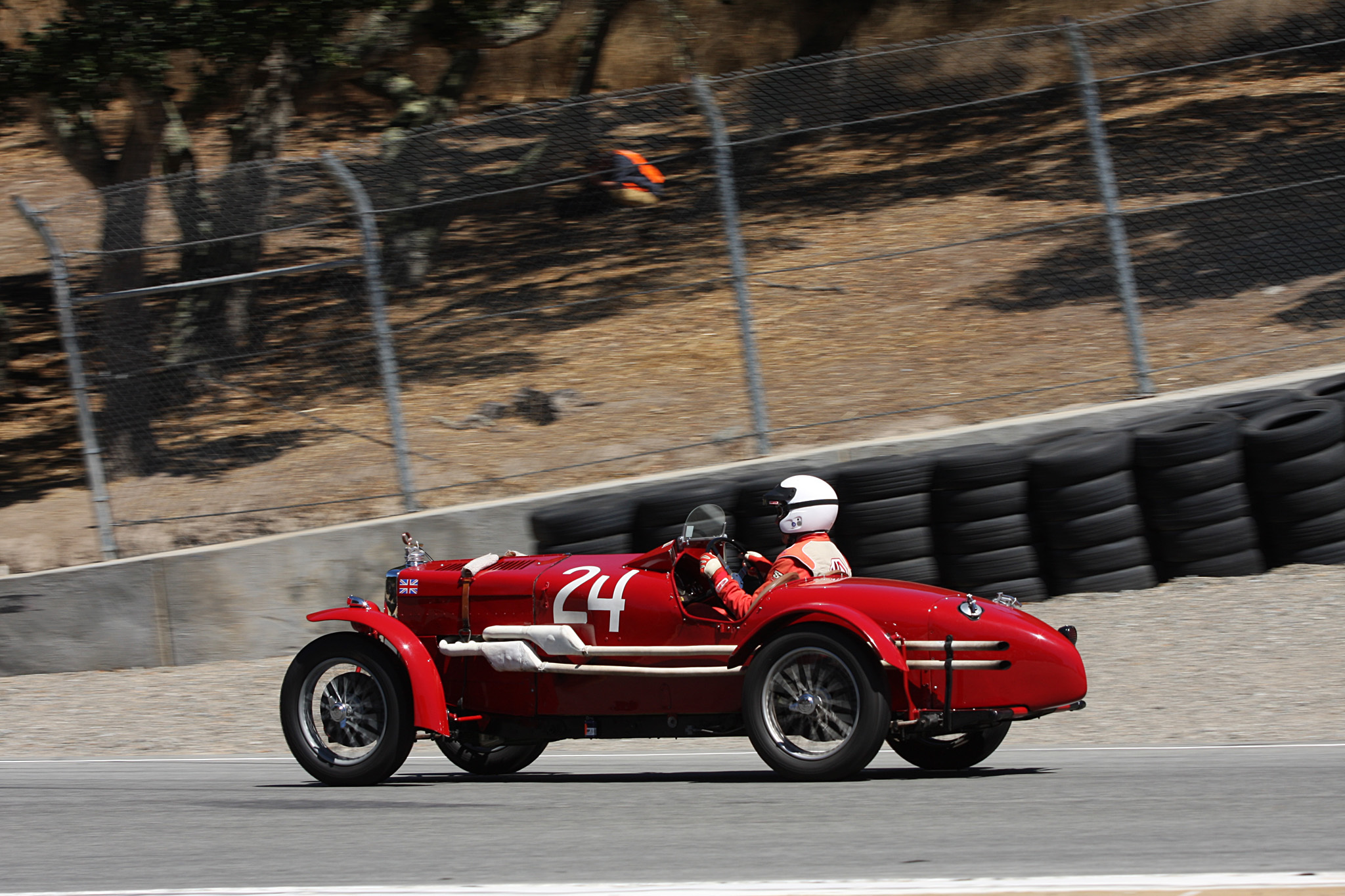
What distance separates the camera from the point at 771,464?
32.2 ft

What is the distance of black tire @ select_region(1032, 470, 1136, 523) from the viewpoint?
859 centimetres

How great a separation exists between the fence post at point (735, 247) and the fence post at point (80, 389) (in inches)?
173

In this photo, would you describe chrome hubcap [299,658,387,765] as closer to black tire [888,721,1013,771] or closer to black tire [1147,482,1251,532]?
black tire [888,721,1013,771]

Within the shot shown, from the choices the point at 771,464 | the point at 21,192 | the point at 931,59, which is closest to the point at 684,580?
the point at 771,464

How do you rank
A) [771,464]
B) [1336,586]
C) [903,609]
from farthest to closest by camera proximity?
[771,464]
[1336,586]
[903,609]

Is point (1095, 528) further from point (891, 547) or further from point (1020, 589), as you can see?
point (891, 547)

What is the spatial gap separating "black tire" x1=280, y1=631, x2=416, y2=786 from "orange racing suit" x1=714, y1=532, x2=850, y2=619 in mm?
1374

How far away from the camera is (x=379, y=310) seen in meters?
9.95

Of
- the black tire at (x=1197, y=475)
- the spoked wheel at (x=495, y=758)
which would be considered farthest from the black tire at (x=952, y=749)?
the black tire at (x=1197, y=475)

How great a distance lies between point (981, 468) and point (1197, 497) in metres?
1.23

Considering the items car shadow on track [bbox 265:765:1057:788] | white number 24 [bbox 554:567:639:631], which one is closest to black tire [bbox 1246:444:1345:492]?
car shadow on track [bbox 265:765:1057:788]

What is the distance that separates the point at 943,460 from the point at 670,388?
125 inches

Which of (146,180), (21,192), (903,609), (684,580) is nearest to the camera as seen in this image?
(903,609)

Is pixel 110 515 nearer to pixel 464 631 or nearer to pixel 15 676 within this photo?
pixel 15 676
